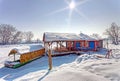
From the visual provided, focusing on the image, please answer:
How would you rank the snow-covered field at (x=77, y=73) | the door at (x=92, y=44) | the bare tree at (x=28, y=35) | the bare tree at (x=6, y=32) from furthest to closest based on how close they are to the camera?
the bare tree at (x=28, y=35) → the bare tree at (x=6, y=32) → the door at (x=92, y=44) → the snow-covered field at (x=77, y=73)

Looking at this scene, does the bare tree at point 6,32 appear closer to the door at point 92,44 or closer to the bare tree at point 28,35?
the bare tree at point 28,35

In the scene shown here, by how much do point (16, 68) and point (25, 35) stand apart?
8074 cm

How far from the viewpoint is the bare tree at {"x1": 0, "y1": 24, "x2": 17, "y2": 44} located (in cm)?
6612

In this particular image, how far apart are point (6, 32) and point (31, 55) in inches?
2176

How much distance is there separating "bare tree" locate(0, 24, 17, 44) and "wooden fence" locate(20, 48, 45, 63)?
2074 inches

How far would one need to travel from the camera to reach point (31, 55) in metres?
17.2

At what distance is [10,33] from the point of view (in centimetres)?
6819

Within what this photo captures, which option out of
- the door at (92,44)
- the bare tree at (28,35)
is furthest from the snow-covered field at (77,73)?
the bare tree at (28,35)

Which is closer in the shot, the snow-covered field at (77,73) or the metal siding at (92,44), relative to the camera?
the snow-covered field at (77,73)

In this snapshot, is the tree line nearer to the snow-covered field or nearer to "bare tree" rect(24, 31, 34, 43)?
"bare tree" rect(24, 31, 34, 43)

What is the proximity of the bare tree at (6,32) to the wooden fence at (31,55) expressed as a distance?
52.7 metres

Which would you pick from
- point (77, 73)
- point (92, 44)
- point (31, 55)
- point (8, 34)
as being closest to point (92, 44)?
point (92, 44)

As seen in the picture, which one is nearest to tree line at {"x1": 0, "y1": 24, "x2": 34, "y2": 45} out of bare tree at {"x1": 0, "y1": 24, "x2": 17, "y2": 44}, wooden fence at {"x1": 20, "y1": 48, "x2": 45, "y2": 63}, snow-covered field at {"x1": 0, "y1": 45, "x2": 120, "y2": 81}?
bare tree at {"x1": 0, "y1": 24, "x2": 17, "y2": 44}

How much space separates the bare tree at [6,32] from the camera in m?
66.1
